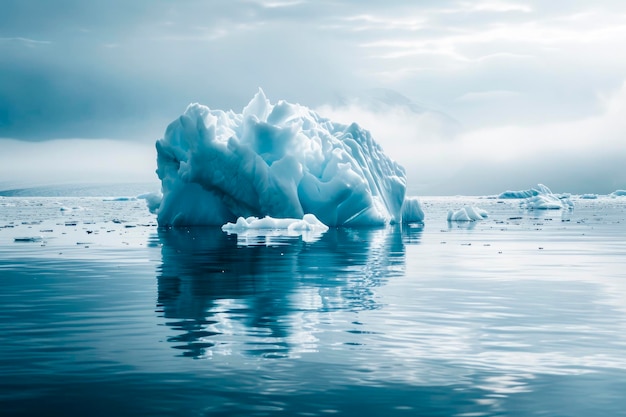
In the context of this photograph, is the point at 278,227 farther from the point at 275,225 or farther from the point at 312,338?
the point at 312,338

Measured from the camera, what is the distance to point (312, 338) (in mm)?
9539

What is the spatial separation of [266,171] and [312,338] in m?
26.3

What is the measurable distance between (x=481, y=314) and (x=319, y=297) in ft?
9.49

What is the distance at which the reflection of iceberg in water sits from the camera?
9.59 metres

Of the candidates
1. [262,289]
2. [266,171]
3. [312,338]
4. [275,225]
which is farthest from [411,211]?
[312,338]

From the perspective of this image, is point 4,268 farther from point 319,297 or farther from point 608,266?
point 608,266

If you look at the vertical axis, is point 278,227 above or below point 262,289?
above

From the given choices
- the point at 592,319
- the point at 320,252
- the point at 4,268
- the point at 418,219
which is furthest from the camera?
the point at 418,219

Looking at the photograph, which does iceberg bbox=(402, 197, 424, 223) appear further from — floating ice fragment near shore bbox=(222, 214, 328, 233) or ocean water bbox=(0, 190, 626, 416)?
ocean water bbox=(0, 190, 626, 416)

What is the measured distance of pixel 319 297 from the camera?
43.6ft

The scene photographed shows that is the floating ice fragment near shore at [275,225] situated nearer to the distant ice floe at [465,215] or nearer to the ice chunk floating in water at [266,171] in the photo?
the ice chunk floating in water at [266,171]

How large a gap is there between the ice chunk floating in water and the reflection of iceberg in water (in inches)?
355

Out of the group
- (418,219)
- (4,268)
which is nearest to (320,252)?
(4,268)

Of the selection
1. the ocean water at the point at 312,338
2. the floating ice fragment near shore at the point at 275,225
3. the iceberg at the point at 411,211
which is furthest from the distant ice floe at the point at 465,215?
the ocean water at the point at 312,338
